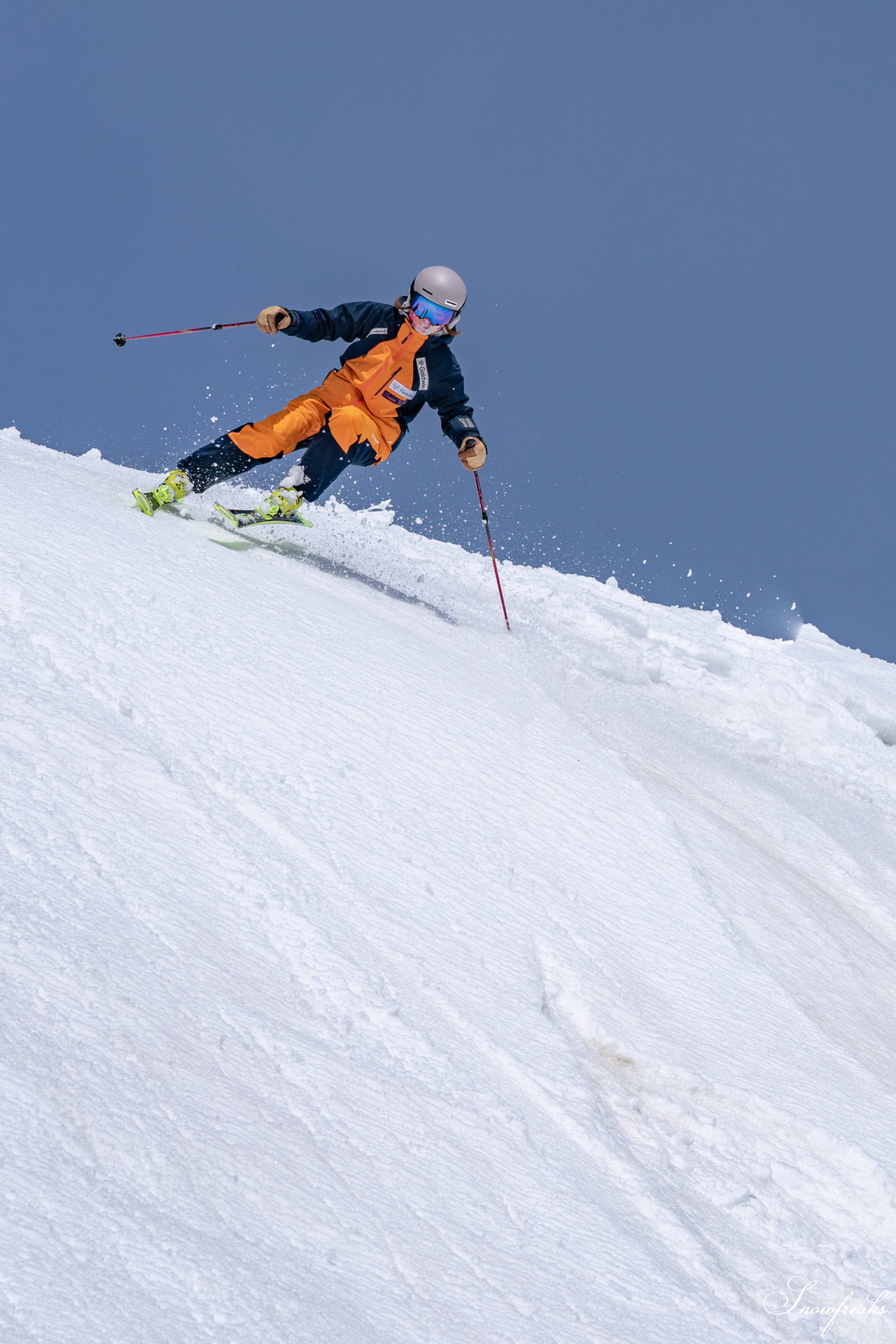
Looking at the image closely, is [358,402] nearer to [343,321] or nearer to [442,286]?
[343,321]

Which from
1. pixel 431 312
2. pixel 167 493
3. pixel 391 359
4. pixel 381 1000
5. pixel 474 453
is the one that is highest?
pixel 431 312

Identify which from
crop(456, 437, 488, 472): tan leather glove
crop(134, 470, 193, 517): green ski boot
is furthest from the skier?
crop(134, 470, 193, 517): green ski boot

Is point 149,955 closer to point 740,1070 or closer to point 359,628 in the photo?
point 740,1070

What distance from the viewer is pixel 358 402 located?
729 centimetres

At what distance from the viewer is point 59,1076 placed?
7.00 feet

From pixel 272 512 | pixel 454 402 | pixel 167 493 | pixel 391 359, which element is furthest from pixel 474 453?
pixel 167 493

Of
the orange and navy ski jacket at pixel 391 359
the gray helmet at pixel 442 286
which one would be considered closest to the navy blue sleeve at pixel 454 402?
the orange and navy ski jacket at pixel 391 359

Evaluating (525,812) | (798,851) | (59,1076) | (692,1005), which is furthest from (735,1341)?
(798,851)

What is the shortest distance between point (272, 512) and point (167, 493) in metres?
0.81

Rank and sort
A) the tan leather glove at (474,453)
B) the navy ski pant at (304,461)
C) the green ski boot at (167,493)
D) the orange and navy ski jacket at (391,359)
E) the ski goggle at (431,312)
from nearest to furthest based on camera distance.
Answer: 1. the green ski boot at (167,493)
2. the navy ski pant at (304,461)
3. the ski goggle at (431,312)
4. the orange and navy ski jacket at (391,359)
5. the tan leather glove at (474,453)

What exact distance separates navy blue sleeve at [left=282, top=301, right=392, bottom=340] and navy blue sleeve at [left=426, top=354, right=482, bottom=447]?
62 centimetres

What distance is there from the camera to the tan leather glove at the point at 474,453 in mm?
7328

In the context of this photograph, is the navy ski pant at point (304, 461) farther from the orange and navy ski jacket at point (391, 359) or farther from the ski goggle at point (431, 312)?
the ski goggle at point (431, 312)

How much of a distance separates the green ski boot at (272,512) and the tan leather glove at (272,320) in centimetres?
106
